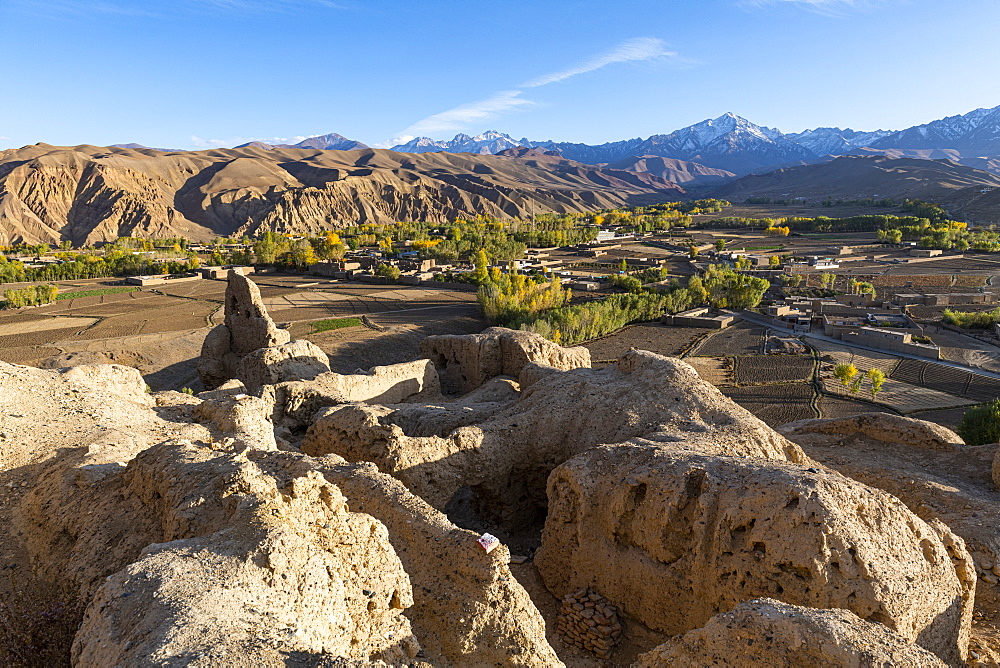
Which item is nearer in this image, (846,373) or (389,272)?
(846,373)

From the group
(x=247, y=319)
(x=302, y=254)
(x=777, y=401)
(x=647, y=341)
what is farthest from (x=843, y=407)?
(x=302, y=254)

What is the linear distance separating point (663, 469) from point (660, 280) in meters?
49.8

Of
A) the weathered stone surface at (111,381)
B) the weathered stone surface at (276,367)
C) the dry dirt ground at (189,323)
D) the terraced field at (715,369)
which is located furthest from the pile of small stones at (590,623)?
the terraced field at (715,369)

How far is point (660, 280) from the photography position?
5634 centimetres

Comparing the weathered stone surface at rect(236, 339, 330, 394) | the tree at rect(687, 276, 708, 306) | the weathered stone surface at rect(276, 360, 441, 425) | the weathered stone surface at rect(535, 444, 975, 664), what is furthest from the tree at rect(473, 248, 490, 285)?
the weathered stone surface at rect(535, 444, 975, 664)

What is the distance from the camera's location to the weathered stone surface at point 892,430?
1391 centimetres

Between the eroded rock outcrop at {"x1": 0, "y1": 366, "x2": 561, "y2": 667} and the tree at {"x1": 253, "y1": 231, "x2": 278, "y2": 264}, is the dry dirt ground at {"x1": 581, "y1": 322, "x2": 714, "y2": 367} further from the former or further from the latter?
the tree at {"x1": 253, "y1": 231, "x2": 278, "y2": 264}

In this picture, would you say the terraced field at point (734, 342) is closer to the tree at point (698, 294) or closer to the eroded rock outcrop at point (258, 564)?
the tree at point (698, 294)

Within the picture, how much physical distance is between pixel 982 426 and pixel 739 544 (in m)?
14.3

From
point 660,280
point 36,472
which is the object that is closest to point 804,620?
point 36,472

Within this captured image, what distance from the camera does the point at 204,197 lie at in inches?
5039

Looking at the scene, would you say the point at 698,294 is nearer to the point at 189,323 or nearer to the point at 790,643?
the point at 189,323

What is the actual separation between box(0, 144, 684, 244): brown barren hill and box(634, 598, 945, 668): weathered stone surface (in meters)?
124

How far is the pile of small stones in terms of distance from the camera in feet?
29.9
